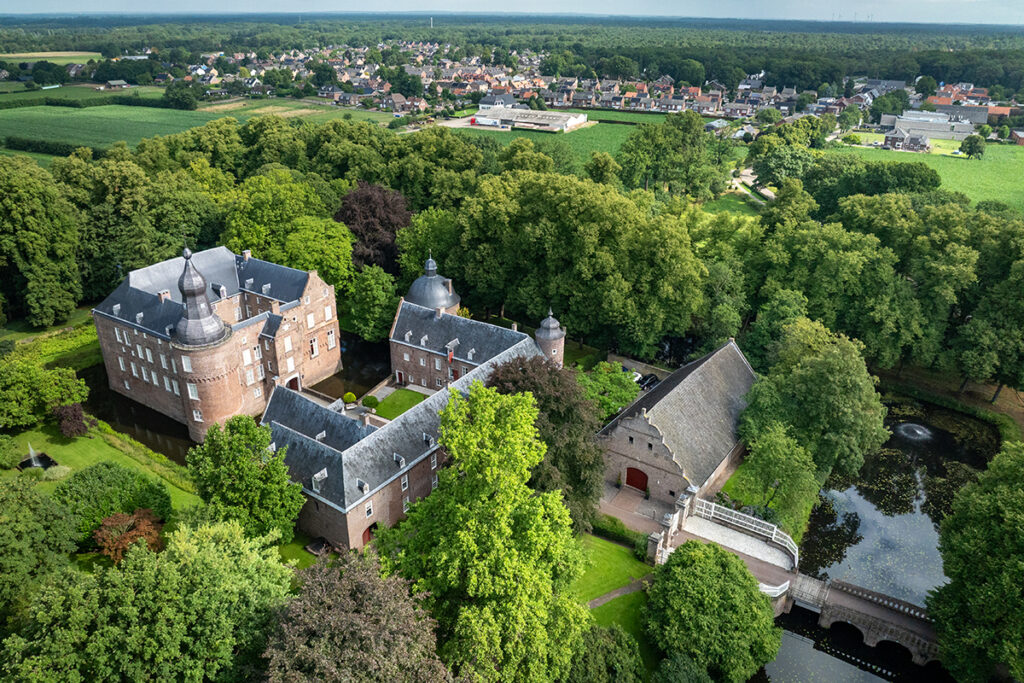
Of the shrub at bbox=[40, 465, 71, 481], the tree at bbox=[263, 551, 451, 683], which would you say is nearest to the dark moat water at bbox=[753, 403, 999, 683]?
the tree at bbox=[263, 551, 451, 683]

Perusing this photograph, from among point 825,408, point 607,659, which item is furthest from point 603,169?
point 607,659

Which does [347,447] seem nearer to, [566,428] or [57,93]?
[566,428]

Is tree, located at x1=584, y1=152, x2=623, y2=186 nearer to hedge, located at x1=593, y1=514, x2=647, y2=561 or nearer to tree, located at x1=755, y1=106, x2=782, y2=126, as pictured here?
hedge, located at x1=593, y1=514, x2=647, y2=561

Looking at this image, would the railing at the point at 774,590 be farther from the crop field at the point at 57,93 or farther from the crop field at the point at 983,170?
the crop field at the point at 57,93

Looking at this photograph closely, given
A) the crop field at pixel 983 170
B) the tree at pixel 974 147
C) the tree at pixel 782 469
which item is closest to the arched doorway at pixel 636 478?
the tree at pixel 782 469

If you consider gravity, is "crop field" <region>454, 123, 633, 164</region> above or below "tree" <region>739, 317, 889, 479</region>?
below

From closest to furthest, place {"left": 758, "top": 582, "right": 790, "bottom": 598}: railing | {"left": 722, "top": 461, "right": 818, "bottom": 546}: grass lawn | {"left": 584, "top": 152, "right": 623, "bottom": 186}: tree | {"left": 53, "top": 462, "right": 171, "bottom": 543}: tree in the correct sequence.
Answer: {"left": 758, "top": 582, "right": 790, "bottom": 598}: railing, {"left": 53, "top": 462, "right": 171, "bottom": 543}: tree, {"left": 722, "top": 461, "right": 818, "bottom": 546}: grass lawn, {"left": 584, "top": 152, "right": 623, "bottom": 186}: tree
